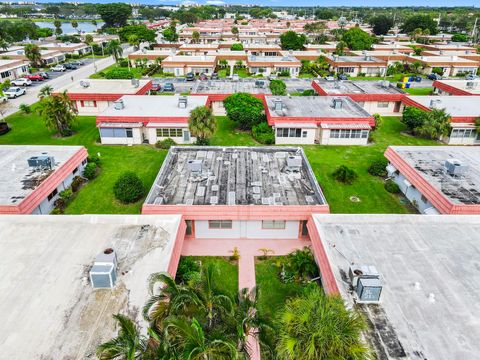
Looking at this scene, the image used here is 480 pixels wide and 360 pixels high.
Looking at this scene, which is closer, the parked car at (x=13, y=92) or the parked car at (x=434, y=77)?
the parked car at (x=13, y=92)

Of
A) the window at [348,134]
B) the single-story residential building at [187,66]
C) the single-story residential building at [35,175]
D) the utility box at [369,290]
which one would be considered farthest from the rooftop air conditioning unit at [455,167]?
the single-story residential building at [187,66]

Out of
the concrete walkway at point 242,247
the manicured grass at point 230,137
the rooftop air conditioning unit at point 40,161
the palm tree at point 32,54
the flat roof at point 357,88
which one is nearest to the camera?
the concrete walkway at point 242,247

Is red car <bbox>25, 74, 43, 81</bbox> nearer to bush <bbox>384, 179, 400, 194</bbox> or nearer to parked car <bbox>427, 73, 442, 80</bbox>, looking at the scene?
bush <bbox>384, 179, 400, 194</bbox>

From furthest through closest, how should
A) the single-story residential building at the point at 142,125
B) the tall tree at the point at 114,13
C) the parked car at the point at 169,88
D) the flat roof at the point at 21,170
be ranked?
1. the tall tree at the point at 114,13
2. the parked car at the point at 169,88
3. the single-story residential building at the point at 142,125
4. the flat roof at the point at 21,170

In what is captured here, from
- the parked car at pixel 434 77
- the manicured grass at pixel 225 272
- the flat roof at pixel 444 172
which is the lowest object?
the manicured grass at pixel 225 272

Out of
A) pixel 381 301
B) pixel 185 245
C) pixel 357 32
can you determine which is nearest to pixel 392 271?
pixel 381 301

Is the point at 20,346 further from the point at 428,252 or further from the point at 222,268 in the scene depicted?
the point at 428,252

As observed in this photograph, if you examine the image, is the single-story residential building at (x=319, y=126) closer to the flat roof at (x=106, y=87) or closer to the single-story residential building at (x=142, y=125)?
the single-story residential building at (x=142, y=125)
